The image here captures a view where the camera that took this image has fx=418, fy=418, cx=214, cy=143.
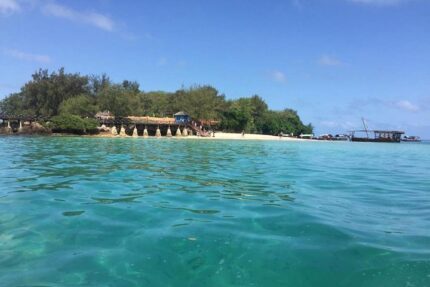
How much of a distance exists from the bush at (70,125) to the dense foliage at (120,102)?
10.3m

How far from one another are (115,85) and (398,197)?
72.9 meters

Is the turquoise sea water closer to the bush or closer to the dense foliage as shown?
the bush

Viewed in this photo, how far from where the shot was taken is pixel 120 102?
76312 mm

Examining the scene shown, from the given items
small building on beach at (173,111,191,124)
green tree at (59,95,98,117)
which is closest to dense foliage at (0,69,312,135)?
green tree at (59,95,98,117)

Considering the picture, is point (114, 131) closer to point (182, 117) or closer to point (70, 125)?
point (70, 125)

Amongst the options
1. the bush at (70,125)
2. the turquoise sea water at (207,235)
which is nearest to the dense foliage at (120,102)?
the bush at (70,125)

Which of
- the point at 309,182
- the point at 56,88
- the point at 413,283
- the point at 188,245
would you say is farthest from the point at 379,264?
the point at 56,88

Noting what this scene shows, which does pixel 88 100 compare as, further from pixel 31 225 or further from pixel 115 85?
pixel 31 225

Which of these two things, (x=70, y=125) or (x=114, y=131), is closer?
(x=70, y=125)

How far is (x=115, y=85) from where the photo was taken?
79.3 metres

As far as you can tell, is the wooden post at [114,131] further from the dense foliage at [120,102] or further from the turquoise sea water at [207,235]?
the turquoise sea water at [207,235]

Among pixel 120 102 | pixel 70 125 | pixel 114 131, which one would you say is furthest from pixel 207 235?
pixel 120 102

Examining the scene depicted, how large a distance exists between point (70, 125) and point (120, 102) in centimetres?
1402

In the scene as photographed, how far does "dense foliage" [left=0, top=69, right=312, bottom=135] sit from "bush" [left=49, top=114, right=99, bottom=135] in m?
10.3
